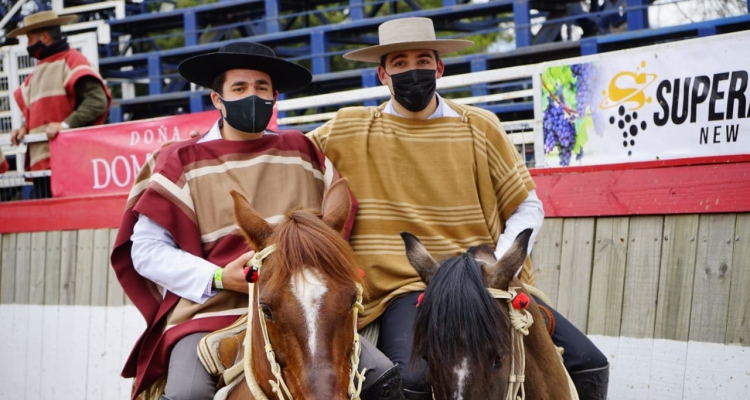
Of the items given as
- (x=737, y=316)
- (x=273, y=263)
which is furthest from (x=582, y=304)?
(x=273, y=263)

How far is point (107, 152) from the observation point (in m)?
8.15

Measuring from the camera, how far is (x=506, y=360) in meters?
3.49

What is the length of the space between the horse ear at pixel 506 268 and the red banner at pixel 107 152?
14.9ft

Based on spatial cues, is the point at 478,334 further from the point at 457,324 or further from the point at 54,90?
the point at 54,90

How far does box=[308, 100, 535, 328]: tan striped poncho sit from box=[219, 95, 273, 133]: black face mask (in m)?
0.57

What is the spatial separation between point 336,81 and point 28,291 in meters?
4.83

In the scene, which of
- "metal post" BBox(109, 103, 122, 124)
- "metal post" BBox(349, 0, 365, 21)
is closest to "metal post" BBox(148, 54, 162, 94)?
"metal post" BBox(109, 103, 122, 124)

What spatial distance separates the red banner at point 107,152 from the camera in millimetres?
7898

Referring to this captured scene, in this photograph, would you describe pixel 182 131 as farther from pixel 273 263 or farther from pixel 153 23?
pixel 153 23

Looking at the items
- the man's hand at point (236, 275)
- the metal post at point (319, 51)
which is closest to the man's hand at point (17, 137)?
the metal post at point (319, 51)

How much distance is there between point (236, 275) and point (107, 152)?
4.69 m

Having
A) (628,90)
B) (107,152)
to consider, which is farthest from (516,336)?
(107,152)

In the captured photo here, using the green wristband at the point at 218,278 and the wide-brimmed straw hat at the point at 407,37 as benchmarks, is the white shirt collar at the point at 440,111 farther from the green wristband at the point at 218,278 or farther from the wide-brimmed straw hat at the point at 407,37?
the green wristband at the point at 218,278

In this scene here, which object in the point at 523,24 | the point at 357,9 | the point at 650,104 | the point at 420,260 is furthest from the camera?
the point at 357,9
